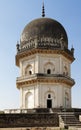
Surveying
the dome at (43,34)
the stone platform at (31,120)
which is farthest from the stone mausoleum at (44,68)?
the stone platform at (31,120)

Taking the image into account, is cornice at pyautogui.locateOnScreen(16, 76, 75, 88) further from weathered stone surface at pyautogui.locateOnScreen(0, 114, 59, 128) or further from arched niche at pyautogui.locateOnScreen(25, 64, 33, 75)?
weathered stone surface at pyautogui.locateOnScreen(0, 114, 59, 128)

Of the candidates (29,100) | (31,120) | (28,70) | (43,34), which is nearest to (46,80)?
(28,70)

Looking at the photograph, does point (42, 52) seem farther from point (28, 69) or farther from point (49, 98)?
point (49, 98)

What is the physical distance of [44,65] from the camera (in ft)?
100

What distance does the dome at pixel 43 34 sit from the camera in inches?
1224

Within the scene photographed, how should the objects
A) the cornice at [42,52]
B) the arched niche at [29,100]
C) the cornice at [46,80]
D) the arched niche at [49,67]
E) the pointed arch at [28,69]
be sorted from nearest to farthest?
the cornice at [46,80] < the arched niche at [29,100] < the cornice at [42,52] < the arched niche at [49,67] < the pointed arch at [28,69]

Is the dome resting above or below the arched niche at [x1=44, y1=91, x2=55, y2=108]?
above

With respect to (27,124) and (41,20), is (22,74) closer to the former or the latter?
(41,20)

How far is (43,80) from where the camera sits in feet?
96.8

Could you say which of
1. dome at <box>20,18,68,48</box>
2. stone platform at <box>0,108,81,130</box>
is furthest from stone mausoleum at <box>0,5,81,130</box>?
stone platform at <box>0,108,81,130</box>

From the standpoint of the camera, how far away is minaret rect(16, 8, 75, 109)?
29.6 m

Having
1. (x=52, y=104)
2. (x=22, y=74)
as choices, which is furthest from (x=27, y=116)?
(x=22, y=74)

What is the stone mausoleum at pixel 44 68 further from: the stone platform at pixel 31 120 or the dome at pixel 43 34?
the stone platform at pixel 31 120

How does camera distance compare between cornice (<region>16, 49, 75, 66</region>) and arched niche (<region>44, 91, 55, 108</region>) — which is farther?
cornice (<region>16, 49, 75, 66</region>)
